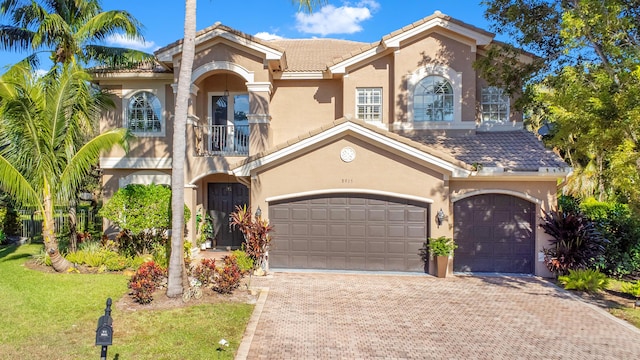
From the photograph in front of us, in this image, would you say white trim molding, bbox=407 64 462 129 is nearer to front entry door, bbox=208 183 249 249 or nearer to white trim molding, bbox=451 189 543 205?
white trim molding, bbox=451 189 543 205

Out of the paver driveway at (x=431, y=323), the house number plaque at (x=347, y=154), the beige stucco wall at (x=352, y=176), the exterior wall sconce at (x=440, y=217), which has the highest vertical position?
the house number plaque at (x=347, y=154)

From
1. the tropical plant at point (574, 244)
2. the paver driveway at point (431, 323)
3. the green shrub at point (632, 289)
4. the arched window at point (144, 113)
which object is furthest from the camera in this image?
the arched window at point (144, 113)

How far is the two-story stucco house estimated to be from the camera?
40.1ft

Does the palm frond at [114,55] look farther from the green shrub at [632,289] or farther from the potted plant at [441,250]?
the green shrub at [632,289]

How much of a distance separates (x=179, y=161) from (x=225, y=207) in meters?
7.39

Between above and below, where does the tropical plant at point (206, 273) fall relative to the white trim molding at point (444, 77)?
below

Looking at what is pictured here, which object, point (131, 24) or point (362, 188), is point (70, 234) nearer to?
point (131, 24)

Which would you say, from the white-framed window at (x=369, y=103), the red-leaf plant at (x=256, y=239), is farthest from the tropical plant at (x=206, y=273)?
the white-framed window at (x=369, y=103)

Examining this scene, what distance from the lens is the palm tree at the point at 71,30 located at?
522 inches

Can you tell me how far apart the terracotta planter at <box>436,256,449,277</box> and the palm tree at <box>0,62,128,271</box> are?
34.8ft

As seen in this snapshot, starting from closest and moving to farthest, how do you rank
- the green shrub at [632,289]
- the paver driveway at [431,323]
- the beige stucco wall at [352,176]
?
the paver driveway at [431,323]
the green shrub at [632,289]
the beige stucco wall at [352,176]

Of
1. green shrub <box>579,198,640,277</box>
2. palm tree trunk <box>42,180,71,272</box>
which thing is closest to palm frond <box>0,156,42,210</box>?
palm tree trunk <box>42,180,71,272</box>

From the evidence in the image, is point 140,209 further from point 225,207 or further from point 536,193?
point 536,193

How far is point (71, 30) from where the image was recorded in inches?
541
